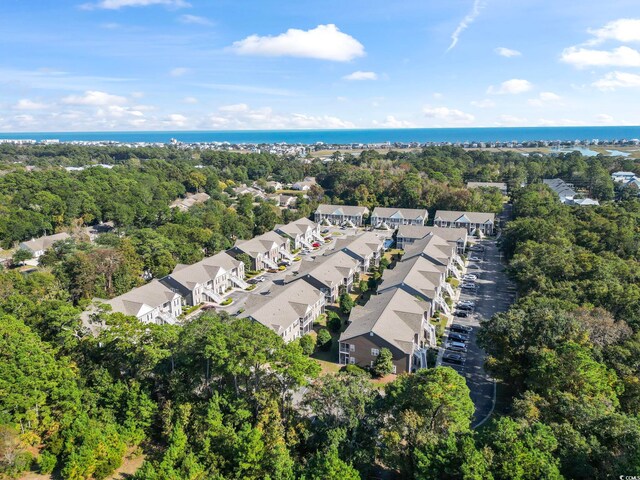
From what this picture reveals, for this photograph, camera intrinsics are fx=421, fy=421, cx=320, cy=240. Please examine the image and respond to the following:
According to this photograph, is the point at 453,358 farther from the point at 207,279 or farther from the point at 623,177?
the point at 623,177

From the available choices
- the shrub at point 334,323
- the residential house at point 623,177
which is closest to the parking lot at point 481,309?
the shrub at point 334,323

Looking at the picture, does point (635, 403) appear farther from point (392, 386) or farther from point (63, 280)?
point (63, 280)

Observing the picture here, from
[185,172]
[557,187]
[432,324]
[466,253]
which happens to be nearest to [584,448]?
[432,324]

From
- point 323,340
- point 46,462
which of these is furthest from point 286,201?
point 46,462

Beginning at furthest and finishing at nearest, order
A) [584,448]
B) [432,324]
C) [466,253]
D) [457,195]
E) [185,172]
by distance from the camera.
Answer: [185,172] < [457,195] < [466,253] < [432,324] < [584,448]

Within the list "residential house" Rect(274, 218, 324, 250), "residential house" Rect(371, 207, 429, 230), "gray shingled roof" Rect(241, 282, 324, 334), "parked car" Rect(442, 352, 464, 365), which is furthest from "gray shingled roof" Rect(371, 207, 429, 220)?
"parked car" Rect(442, 352, 464, 365)
